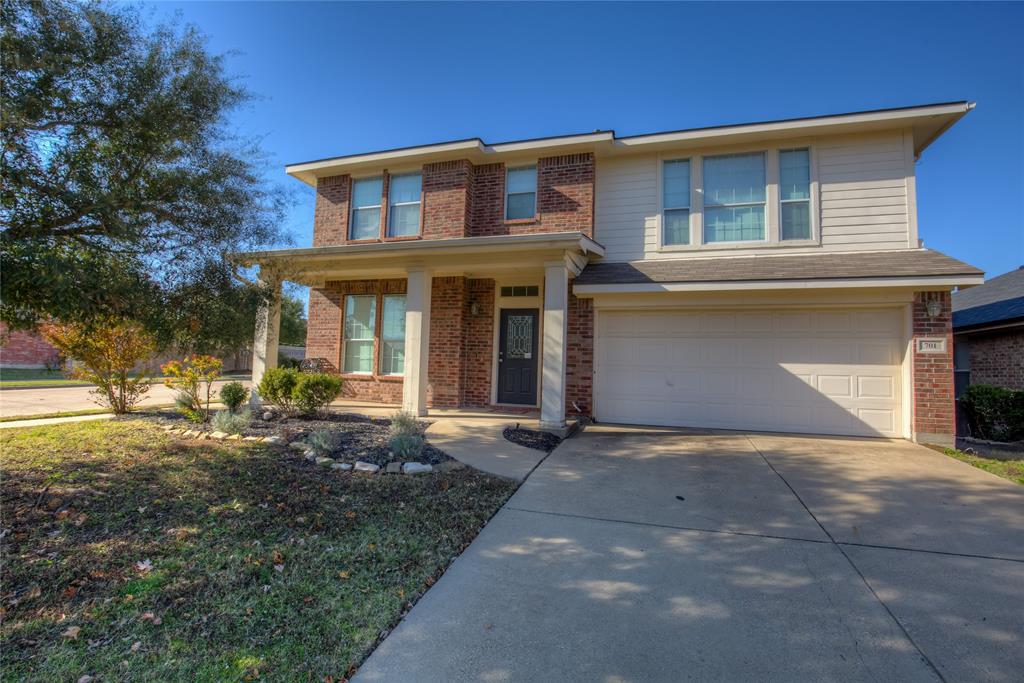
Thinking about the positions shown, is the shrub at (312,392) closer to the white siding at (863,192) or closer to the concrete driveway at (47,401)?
the concrete driveway at (47,401)

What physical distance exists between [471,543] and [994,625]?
3066 millimetres

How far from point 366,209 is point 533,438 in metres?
7.04

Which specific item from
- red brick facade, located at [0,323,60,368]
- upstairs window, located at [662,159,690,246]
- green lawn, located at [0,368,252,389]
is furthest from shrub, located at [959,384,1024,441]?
red brick facade, located at [0,323,60,368]

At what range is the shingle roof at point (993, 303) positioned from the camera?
10719mm

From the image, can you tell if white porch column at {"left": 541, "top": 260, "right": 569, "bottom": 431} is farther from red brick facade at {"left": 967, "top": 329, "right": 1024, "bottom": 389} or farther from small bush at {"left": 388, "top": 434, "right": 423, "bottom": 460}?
red brick facade at {"left": 967, "top": 329, "right": 1024, "bottom": 389}

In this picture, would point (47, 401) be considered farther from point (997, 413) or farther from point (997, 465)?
point (997, 413)

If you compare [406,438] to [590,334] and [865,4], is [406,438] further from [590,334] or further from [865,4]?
[865,4]

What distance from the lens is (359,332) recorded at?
1101 centimetres

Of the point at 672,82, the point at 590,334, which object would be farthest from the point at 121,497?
the point at 672,82

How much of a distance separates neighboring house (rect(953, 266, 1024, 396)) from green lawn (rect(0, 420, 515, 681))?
40.9 ft

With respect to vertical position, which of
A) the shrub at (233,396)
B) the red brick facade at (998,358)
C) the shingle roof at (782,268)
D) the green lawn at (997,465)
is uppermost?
the shingle roof at (782,268)

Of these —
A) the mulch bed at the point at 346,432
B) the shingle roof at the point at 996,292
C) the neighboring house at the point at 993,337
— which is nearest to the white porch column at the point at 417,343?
the mulch bed at the point at 346,432

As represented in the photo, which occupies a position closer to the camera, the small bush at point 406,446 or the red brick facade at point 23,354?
the small bush at point 406,446

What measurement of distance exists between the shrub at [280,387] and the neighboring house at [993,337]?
1454cm
